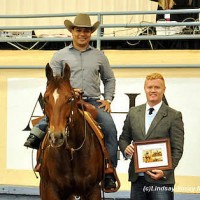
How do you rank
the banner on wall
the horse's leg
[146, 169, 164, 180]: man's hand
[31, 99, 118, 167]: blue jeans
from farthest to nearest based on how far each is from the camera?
the banner on wall
[31, 99, 118, 167]: blue jeans
the horse's leg
[146, 169, 164, 180]: man's hand

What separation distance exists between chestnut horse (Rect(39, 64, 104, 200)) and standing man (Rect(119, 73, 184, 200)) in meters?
0.54

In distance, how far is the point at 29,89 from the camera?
31.5 feet

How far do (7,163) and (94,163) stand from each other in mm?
3601

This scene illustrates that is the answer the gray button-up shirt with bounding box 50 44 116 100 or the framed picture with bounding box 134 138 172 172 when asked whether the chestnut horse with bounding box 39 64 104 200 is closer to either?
the gray button-up shirt with bounding box 50 44 116 100

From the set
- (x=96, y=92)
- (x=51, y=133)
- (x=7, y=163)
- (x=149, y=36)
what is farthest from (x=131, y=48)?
(x=51, y=133)

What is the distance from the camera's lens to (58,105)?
551 centimetres

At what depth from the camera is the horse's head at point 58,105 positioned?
5379 mm

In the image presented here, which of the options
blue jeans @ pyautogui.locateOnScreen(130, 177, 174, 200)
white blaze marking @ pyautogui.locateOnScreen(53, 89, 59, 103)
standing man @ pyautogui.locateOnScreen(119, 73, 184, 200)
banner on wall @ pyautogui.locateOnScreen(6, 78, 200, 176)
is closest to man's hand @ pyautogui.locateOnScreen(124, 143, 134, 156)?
standing man @ pyautogui.locateOnScreen(119, 73, 184, 200)

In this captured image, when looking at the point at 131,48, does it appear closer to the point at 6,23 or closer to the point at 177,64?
the point at 177,64

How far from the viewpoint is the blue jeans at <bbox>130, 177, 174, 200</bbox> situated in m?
5.60

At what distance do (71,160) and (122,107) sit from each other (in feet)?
10.6

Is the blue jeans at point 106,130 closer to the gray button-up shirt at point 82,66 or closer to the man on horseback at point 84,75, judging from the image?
the man on horseback at point 84,75

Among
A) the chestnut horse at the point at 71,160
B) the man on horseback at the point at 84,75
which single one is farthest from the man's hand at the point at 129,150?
the man on horseback at the point at 84,75

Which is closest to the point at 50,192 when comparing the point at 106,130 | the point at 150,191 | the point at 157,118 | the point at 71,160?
the point at 71,160
